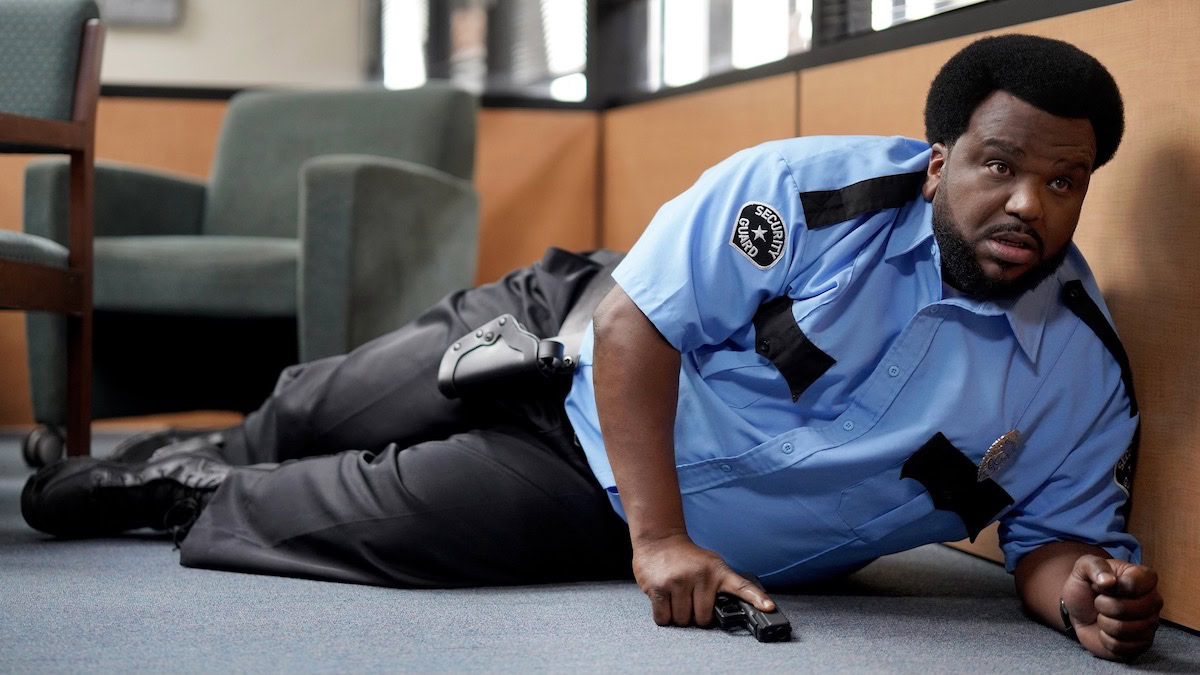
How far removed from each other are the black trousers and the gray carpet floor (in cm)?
3

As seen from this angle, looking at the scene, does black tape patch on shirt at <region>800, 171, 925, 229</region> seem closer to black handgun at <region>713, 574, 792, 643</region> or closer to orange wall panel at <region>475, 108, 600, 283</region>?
black handgun at <region>713, 574, 792, 643</region>

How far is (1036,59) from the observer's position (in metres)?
1.11

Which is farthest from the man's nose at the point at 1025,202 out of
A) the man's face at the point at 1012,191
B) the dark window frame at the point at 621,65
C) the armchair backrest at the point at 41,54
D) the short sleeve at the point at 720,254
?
the armchair backrest at the point at 41,54

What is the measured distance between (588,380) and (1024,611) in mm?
553

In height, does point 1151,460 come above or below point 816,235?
below

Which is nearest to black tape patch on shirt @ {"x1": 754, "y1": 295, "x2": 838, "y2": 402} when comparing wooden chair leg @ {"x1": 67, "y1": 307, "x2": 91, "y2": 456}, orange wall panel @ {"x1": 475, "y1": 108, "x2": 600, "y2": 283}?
wooden chair leg @ {"x1": 67, "y1": 307, "x2": 91, "y2": 456}

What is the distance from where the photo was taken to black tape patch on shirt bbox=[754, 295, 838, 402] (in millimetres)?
1221

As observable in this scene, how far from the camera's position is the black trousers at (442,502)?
4.53ft

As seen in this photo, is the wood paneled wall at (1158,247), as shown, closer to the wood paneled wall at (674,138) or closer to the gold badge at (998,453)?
the gold badge at (998,453)

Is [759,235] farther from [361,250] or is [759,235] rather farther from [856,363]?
[361,250]

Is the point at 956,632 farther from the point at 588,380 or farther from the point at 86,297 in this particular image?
the point at 86,297

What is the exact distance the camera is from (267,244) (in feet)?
8.25

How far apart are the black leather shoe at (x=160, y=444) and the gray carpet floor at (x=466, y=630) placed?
0.95 ft

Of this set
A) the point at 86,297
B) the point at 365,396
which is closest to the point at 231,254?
the point at 86,297
